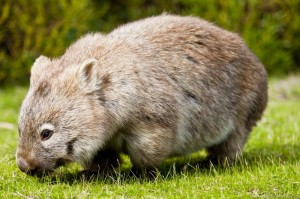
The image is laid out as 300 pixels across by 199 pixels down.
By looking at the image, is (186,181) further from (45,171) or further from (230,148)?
(230,148)

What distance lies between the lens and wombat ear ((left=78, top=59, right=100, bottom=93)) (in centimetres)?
631

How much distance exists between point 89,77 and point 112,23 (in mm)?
8913

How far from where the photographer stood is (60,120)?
6.13 m

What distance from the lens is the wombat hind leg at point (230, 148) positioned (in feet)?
24.6

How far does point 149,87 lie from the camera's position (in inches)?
257

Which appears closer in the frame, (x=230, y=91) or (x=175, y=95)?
(x=175, y=95)

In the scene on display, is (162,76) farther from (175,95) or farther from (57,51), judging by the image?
(57,51)

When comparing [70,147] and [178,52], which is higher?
[178,52]

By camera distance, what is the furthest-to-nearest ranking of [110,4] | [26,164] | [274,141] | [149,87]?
1. [110,4]
2. [274,141]
3. [149,87]
4. [26,164]

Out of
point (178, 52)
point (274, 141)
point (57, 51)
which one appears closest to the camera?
Result: point (178, 52)

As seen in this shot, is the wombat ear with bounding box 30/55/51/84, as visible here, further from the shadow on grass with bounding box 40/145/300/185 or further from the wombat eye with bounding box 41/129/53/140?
the shadow on grass with bounding box 40/145/300/185

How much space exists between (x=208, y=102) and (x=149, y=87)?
34.3 inches

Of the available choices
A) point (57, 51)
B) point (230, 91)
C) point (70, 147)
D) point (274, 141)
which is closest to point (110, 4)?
point (57, 51)

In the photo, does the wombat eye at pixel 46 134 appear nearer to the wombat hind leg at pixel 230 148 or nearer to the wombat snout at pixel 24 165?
the wombat snout at pixel 24 165
